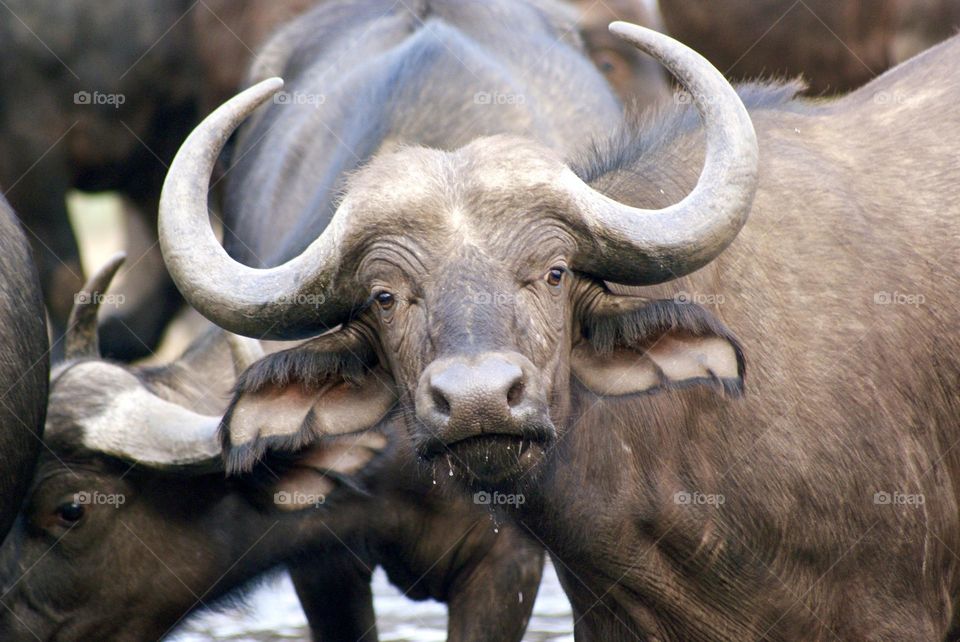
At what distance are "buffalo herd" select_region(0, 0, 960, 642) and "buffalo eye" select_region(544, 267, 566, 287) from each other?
0.03 meters

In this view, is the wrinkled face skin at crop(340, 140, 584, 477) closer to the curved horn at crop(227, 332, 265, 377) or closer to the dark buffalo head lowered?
the dark buffalo head lowered

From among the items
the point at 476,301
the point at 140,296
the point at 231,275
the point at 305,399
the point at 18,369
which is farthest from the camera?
the point at 140,296

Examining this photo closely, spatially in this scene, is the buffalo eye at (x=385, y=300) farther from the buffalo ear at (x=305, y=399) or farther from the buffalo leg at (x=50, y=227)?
the buffalo leg at (x=50, y=227)

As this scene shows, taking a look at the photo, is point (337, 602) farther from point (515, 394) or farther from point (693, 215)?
point (693, 215)

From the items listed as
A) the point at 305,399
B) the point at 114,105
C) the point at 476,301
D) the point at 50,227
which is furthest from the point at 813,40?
the point at 476,301

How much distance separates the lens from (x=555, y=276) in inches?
189

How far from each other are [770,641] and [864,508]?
0.50m

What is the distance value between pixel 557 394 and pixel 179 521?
2.12 meters

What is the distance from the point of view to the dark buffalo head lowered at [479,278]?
468 centimetres

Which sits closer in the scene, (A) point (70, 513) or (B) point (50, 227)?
(A) point (70, 513)

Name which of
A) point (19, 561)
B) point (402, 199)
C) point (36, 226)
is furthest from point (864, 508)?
point (36, 226)

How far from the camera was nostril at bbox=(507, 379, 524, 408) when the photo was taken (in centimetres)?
443

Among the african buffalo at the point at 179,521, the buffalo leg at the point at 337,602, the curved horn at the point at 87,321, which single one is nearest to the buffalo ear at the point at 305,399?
the african buffalo at the point at 179,521

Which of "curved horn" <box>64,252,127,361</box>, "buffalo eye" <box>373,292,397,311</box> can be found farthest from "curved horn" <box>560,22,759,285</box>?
"curved horn" <box>64,252,127,361</box>
